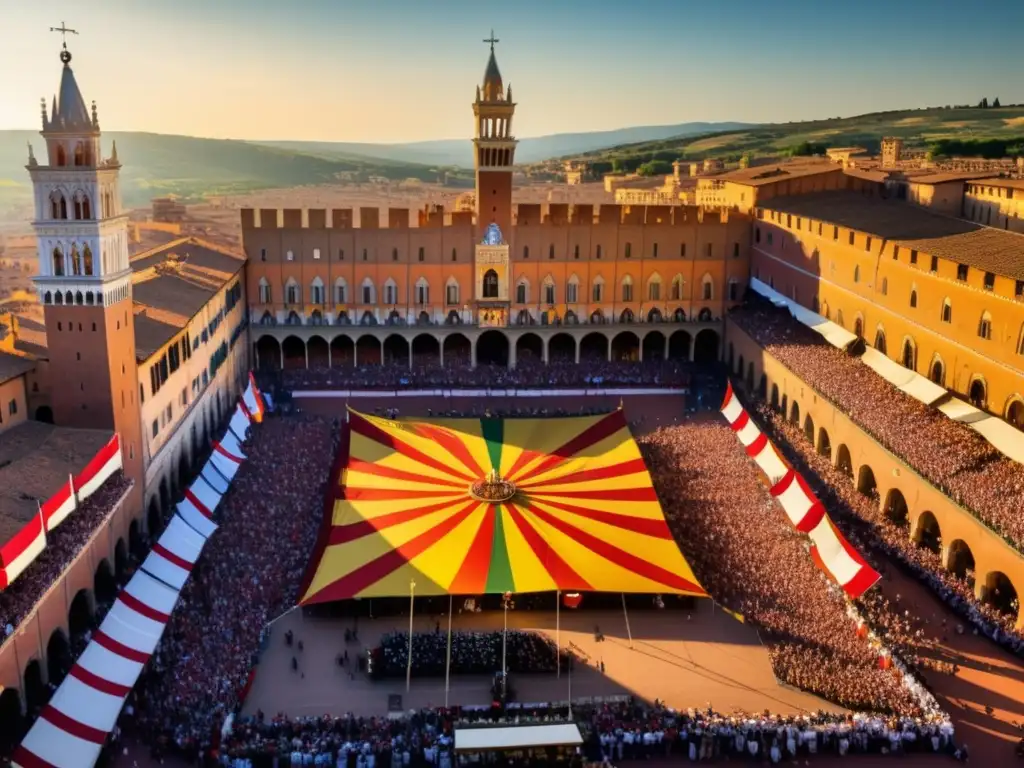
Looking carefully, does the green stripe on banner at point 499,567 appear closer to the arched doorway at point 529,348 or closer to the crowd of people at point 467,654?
the crowd of people at point 467,654

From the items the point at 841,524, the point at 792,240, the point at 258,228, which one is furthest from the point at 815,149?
the point at 841,524

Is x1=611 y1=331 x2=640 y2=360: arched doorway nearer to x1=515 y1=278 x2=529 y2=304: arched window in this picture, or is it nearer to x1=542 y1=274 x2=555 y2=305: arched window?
x1=542 y1=274 x2=555 y2=305: arched window

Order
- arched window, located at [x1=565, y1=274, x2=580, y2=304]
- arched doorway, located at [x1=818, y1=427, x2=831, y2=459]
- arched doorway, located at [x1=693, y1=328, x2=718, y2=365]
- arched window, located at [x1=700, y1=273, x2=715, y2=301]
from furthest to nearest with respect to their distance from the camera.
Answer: arched doorway, located at [x1=693, y1=328, x2=718, y2=365] → arched window, located at [x1=700, y1=273, x2=715, y2=301] → arched window, located at [x1=565, y1=274, x2=580, y2=304] → arched doorway, located at [x1=818, y1=427, x2=831, y2=459]

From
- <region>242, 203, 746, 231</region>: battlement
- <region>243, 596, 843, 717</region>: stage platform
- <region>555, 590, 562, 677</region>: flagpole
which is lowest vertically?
<region>243, 596, 843, 717</region>: stage platform

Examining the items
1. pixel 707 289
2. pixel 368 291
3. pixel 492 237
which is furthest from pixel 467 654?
pixel 707 289

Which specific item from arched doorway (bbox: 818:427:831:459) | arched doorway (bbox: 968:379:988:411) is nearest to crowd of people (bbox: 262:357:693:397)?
arched doorway (bbox: 818:427:831:459)

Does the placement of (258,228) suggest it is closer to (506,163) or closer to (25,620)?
(506,163)
